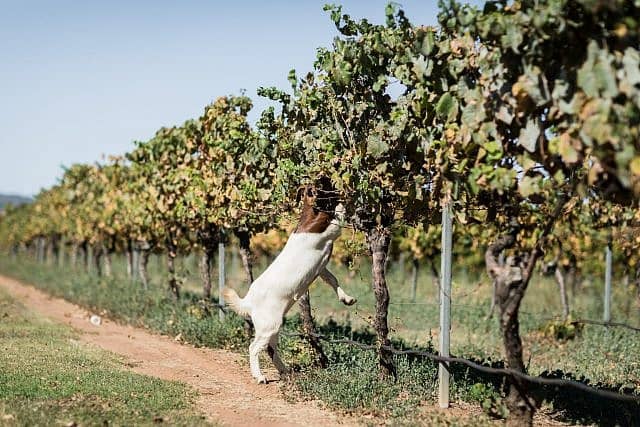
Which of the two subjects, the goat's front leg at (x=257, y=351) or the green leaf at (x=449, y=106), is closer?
the green leaf at (x=449, y=106)

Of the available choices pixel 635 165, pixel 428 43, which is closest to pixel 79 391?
pixel 428 43

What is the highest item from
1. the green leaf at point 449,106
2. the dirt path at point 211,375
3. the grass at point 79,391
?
the green leaf at point 449,106

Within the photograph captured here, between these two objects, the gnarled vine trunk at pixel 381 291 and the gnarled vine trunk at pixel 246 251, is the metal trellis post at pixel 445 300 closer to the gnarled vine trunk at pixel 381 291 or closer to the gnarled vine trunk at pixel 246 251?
the gnarled vine trunk at pixel 381 291

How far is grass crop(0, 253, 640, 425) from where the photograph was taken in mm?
7742

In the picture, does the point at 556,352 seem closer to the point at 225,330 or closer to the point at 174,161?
the point at 225,330

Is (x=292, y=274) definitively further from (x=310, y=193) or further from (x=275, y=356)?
(x=275, y=356)

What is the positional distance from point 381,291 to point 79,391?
3514 millimetres

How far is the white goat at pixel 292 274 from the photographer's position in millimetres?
8266

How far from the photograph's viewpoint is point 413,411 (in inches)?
286

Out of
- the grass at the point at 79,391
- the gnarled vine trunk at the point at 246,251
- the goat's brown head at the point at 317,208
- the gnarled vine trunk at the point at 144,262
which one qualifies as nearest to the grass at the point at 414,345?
the gnarled vine trunk at the point at 144,262

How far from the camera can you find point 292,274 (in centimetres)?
827

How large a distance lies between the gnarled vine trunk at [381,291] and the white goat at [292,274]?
0.36 metres

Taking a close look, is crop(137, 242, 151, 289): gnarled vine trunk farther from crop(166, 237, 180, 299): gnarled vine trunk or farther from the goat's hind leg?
the goat's hind leg

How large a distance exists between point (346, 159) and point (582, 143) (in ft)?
11.3
